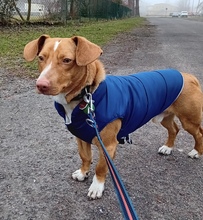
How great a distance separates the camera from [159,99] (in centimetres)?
324

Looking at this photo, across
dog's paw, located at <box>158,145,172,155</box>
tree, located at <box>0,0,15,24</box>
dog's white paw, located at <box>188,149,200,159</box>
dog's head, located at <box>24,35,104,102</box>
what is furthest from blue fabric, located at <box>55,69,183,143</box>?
tree, located at <box>0,0,15,24</box>

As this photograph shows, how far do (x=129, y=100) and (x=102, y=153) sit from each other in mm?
548

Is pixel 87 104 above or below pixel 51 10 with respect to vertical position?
below

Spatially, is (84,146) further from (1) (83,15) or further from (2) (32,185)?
(1) (83,15)

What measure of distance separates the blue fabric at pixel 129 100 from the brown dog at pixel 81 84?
0.03 metres

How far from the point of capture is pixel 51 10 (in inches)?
851

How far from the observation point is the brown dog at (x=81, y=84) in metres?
2.46

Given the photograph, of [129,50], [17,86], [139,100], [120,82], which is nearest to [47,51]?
[120,82]

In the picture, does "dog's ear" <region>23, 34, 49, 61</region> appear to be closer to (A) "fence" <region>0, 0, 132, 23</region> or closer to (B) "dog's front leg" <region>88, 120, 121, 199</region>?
(B) "dog's front leg" <region>88, 120, 121, 199</region>

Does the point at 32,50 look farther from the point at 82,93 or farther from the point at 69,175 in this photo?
the point at 69,175

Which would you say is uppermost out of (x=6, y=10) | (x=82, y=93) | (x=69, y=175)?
(x=6, y=10)

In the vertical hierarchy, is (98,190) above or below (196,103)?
below

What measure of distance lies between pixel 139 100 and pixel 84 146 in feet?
2.29

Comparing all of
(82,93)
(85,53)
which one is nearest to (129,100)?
(82,93)
